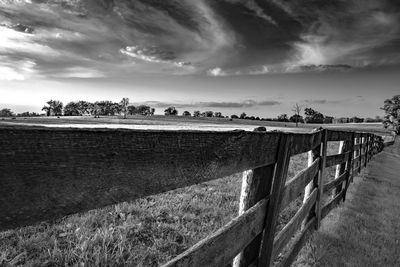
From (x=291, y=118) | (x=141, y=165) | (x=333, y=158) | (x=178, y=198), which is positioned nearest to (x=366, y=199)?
(x=333, y=158)

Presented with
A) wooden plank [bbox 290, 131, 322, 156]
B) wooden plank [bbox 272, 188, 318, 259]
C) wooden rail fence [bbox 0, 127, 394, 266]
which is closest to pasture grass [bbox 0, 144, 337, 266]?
wooden plank [bbox 272, 188, 318, 259]

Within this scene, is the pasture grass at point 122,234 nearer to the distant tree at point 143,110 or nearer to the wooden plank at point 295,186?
the wooden plank at point 295,186

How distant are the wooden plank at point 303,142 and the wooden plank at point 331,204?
1942mm

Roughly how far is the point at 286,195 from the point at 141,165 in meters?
2.26

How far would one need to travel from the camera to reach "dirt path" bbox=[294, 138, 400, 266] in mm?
4311

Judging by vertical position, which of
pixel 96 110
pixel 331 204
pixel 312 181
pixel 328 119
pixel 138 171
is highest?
pixel 328 119

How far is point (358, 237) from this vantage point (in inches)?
207

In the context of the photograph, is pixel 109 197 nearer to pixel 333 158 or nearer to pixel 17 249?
pixel 17 249

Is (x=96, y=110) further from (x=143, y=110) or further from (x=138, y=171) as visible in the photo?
(x=138, y=171)

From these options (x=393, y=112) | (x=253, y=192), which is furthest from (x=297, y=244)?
(x=393, y=112)

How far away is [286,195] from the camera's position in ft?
10.4

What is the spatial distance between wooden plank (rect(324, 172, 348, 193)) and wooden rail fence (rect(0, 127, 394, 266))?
12.2 feet

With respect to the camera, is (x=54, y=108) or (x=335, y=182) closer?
(x=335, y=182)

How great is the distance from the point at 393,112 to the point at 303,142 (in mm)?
85557
